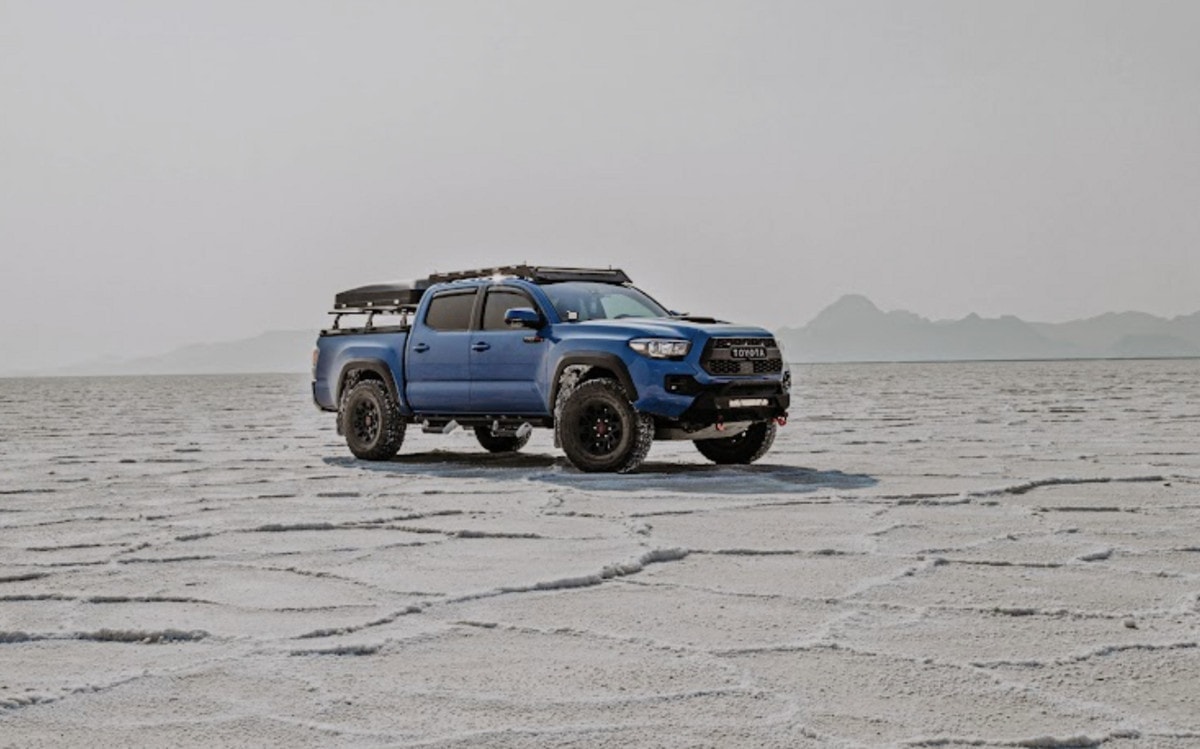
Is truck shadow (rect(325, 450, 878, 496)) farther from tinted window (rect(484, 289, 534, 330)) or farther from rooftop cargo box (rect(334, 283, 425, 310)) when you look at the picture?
rooftop cargo box (rect(334, 283, 425, 310))

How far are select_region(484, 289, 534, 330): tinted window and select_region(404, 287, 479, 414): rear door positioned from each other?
0.53 ft

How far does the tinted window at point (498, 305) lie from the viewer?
12875 mm

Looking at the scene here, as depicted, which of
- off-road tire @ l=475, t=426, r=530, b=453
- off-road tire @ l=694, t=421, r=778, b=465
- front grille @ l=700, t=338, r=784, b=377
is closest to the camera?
front grille @ l=700, t=338, r=784, b=377

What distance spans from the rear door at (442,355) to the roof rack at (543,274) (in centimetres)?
27

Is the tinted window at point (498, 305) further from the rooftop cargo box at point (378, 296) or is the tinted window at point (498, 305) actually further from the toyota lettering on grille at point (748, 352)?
the toyota lettering on grille at point (748, 352)

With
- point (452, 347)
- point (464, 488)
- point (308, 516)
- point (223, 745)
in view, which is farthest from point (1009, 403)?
point (223, 745)

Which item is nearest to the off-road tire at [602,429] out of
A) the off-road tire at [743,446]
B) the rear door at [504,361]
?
the rear door at [504,361]

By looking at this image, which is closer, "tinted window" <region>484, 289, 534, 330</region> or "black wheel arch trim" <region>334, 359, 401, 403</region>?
"tinted window" <region>484, 289, 534, 330</region>

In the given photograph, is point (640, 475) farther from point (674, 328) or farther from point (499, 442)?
point (499, 442)

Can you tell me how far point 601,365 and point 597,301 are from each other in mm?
1400

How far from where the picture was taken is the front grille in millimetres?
11555

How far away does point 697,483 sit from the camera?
10922 mm

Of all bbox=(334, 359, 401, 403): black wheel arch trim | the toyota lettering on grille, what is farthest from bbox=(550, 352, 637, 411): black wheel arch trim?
bbox=(334, 359, 401, 403): black wheel arch trim

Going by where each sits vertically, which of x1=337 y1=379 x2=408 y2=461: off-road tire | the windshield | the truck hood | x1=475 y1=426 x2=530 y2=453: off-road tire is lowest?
x1=475 y1=426 x2=530 y2=453: off-road tire
